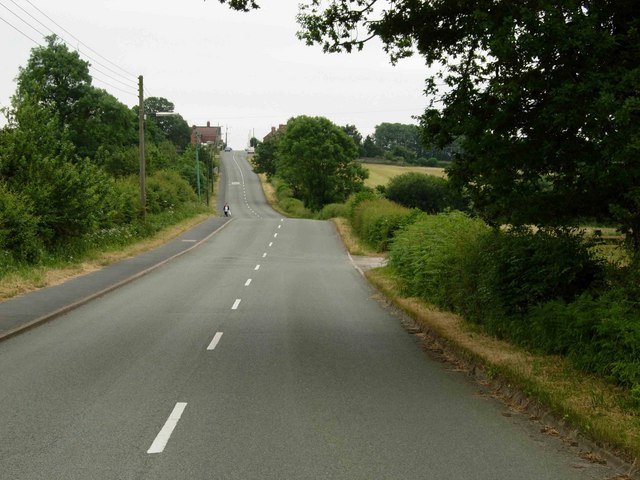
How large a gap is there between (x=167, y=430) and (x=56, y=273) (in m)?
15.8

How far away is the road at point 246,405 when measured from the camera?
5.51m

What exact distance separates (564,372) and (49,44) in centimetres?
6456

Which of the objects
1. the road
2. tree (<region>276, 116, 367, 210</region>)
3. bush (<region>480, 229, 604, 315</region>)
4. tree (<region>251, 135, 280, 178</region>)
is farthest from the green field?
bush (<region>480, 229, 604, 315</region>)

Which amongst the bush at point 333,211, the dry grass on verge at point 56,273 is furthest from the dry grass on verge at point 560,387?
A: the bush at point 333,211

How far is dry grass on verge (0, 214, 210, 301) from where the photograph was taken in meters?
17.1

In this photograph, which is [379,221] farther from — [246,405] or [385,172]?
[385,172]

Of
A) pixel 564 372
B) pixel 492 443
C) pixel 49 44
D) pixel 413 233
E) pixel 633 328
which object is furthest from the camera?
pixel 49 44

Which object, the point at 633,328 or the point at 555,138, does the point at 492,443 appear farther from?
the point at 555,138

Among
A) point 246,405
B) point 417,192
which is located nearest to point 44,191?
point 246,405

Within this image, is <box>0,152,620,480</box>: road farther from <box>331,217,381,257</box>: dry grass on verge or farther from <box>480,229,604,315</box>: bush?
<box>331,217,381,257</box>: dry grass on verge

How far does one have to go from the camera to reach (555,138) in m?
9.13

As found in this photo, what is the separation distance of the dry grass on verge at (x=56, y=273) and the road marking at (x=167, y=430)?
10.4 m

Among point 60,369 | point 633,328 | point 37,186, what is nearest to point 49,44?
point 37,186

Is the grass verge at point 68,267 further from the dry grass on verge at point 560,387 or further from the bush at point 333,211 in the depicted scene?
the bush at point 333,211
